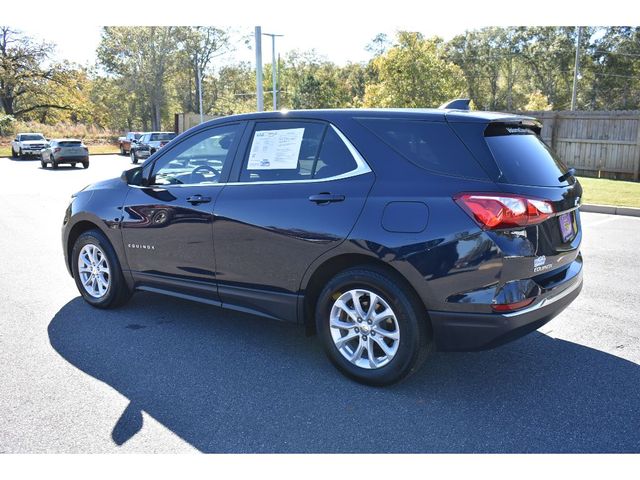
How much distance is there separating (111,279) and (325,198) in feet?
7.90

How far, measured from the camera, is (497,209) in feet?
10.2

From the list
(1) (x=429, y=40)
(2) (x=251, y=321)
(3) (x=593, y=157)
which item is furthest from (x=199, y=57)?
(2) (x=251, y=321)

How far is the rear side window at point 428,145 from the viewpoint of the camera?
329cm

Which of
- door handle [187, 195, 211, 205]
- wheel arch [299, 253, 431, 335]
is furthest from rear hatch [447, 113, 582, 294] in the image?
door handle [187, 195, 211, 205]

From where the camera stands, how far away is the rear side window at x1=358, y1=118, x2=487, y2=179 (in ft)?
10.8

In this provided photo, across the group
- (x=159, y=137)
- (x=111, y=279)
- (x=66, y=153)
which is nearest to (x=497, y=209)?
(x=111, y=279)

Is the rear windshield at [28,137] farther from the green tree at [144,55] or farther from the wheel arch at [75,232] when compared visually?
the wheel arch at [75,232]

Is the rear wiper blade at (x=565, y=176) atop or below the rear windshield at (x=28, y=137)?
below

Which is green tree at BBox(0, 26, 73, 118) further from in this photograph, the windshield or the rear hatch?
the rear hatch

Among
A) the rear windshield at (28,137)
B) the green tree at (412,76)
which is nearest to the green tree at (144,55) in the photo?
the rear windshield at (28,137)

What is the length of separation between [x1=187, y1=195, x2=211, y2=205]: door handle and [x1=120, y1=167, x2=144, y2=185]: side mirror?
73cm

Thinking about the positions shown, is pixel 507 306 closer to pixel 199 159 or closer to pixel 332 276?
pixel 332 276

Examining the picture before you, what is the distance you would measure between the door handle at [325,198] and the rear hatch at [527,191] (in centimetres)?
83
